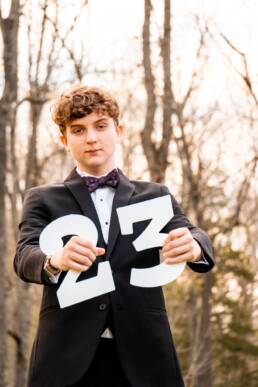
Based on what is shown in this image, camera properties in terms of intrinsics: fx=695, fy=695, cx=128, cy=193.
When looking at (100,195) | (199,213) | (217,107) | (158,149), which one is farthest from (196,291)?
(100,195)

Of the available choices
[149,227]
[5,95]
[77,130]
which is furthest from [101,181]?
[5,95]

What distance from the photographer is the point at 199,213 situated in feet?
26.8

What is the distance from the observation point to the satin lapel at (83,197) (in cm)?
234

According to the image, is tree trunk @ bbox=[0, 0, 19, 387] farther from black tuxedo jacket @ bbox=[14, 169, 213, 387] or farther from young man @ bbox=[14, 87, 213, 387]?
black tuxedo jacket @ bbox=[14, 169, 213, 387]

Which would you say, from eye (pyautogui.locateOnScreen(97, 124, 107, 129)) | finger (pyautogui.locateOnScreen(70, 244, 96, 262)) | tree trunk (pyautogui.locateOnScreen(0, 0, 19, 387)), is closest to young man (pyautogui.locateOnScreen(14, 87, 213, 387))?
eye (pyautogui.locateOnScreen(97, 124, 107, 129))

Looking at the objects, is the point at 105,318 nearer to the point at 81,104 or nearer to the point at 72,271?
the point at 72,271

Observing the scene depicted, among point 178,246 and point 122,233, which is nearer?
point 178,246

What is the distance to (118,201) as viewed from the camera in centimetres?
238

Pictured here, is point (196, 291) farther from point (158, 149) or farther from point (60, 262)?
point (60, 262)

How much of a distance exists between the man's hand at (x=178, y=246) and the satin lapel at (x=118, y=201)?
0.27 metres

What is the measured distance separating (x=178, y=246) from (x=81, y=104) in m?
0.66

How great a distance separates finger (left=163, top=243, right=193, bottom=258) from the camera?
6.66ft

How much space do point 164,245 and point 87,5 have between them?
188 inches

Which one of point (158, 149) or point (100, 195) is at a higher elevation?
point (158, 149)
